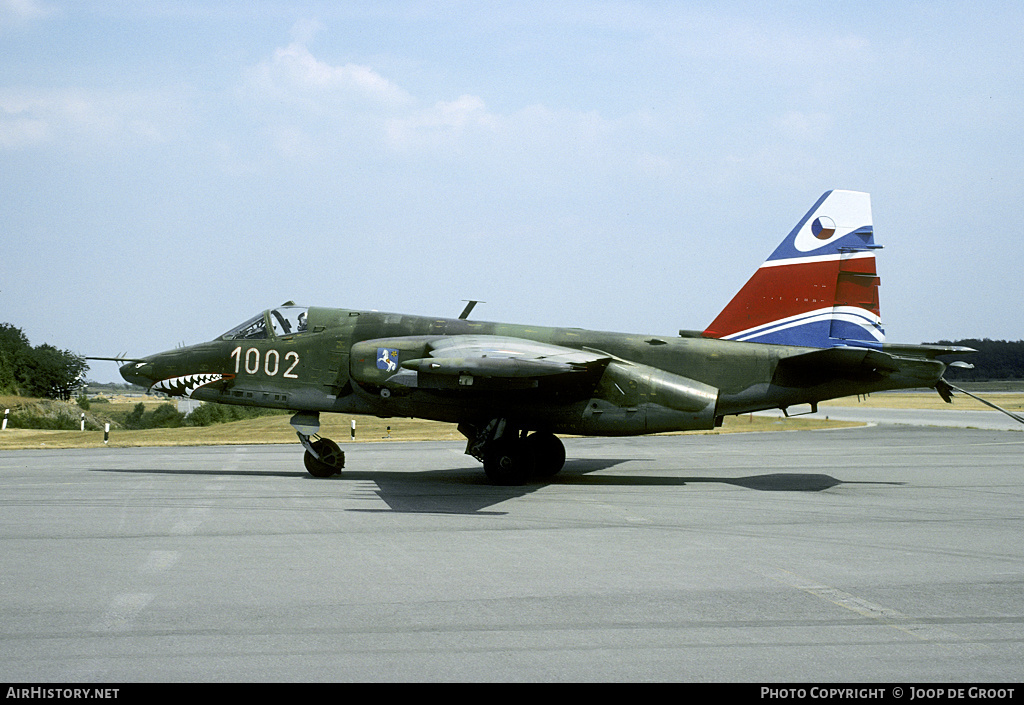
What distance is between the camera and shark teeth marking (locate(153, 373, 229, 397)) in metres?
16.6

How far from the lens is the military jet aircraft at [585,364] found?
14.7 meters

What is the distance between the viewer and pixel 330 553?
8.70 metres

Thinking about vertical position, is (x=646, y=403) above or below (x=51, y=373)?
above

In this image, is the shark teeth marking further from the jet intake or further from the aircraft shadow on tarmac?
the jet intake

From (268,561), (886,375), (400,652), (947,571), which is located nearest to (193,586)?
(268,561)

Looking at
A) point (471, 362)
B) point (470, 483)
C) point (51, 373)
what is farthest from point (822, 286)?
point (51, 373)

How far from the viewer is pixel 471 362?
12859mm

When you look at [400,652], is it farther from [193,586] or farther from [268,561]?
[268,561]

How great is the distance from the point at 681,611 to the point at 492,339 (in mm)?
9230

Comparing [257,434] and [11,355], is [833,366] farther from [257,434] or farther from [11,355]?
[11,355]

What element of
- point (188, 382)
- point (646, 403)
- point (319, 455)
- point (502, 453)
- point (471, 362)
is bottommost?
point (319, 455)

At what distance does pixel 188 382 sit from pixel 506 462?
677 cm

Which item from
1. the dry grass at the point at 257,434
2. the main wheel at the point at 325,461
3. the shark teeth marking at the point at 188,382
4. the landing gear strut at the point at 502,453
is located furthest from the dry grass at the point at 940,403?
the shark teeth marking at the point at 188,382

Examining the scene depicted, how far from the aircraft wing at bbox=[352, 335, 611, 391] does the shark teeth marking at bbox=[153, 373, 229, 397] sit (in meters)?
3.32
